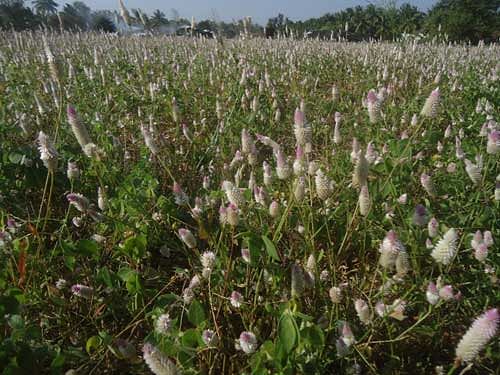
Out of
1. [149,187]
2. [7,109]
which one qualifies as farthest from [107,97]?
[149,187]

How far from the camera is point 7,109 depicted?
2.93m

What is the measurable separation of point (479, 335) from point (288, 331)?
1.39ft

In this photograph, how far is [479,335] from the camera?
0.86 metres

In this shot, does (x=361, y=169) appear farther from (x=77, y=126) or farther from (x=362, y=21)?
(x=362, y=21)

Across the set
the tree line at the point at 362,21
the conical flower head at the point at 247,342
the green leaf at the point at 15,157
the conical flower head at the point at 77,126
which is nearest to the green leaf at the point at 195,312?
the conical flower head at the point at 247,342

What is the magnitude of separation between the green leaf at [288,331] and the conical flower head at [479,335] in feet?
1.25

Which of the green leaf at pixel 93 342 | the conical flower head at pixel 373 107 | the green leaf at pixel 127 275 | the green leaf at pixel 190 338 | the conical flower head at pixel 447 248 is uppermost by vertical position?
the conical flower head at pixel 373 107

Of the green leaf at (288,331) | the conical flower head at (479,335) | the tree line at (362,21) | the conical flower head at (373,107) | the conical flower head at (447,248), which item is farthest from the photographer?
the tree line at (362,21)

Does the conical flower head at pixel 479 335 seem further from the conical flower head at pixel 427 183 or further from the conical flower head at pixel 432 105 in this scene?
the conical flower head at pixel 432 105

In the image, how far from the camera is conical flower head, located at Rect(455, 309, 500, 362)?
2.74 ft

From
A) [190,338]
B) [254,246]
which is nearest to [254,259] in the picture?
[254,246]

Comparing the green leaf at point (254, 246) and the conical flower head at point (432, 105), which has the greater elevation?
the conical flower head at point (432, 105)

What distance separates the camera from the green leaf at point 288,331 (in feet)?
3.14

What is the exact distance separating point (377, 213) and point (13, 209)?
5.85 ft
